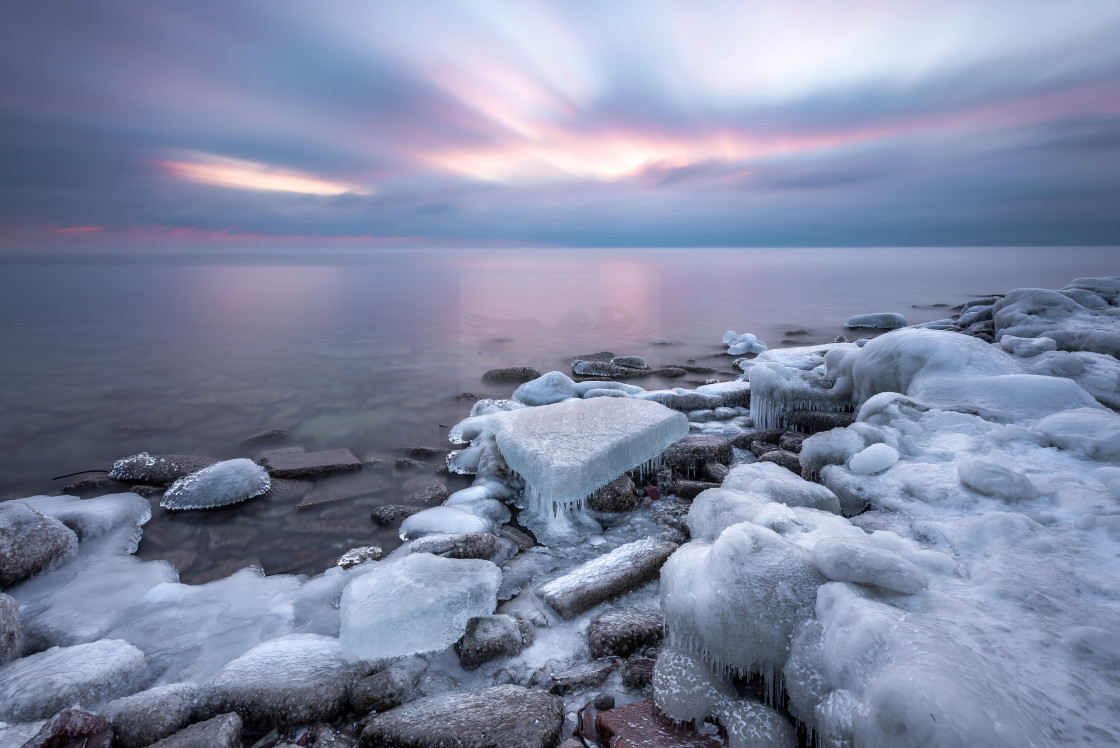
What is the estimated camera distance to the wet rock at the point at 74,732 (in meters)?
2.21

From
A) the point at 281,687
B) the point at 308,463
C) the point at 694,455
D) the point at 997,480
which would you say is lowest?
the point at 308,463

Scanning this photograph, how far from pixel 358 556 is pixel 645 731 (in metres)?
2.93

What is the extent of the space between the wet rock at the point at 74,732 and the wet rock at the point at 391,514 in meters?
2.52

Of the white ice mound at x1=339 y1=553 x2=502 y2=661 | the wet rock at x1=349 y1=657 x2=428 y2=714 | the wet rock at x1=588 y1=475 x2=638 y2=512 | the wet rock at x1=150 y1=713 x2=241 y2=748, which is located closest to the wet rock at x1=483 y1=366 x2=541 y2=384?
the wet rock at x1=588 y1=475 x2=638 y2=512

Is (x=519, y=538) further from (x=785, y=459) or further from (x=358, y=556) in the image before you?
(x=785, y=459)

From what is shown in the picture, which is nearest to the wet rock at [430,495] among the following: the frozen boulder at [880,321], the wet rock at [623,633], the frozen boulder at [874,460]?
the wet rock at [623,633]

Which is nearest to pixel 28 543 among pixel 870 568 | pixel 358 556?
pixel 358 556

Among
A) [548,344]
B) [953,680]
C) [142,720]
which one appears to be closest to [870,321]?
[548,344]

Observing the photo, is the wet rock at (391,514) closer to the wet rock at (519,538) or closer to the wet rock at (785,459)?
the wet rock at (519,538)

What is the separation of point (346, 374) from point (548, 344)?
5.91 metres

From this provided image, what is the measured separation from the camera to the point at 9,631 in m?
2.94

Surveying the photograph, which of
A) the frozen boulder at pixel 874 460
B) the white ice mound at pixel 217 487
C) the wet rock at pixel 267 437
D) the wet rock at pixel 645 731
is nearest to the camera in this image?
the wet rock at pixel 645 731

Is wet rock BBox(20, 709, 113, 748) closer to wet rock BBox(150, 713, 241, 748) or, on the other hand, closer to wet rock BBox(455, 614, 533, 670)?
wet rock BBox(150, 713, 241, 748)

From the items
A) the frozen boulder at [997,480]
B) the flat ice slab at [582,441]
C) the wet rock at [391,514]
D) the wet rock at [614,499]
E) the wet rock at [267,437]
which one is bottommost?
the wet rock at [391,514]
